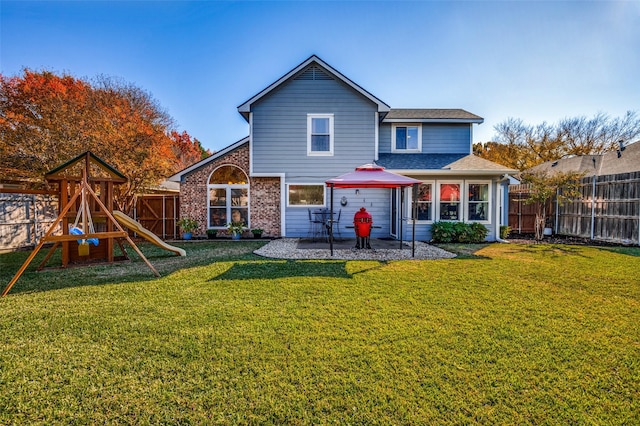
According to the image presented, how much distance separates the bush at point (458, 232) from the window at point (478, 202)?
0.43 meters

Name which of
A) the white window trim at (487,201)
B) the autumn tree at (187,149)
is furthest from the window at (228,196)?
the autumn tree at (187,149)

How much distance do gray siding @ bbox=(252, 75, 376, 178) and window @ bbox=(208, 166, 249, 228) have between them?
1.05 meters

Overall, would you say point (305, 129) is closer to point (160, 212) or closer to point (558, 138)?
point (160, 212)

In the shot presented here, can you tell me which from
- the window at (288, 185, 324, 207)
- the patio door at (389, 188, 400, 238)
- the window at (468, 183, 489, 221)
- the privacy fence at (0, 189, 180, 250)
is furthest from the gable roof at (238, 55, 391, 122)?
the privacy fence at (0, 189, 180, 250)

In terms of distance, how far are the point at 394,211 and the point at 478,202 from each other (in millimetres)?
3251

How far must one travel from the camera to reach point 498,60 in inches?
428

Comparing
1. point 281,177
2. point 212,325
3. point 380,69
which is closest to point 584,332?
point 212,325

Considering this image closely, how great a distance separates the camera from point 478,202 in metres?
11.8

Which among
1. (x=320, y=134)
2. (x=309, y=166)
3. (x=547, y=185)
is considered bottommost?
(x=547, y=185)

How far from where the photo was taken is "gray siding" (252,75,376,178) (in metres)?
12.3

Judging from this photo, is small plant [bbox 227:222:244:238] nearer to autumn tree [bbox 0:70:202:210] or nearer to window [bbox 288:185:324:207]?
window [bbox 288:185:324:207]

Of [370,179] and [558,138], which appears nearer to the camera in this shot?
[370,179]

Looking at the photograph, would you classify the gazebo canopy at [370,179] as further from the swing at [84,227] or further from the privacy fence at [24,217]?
the privacy fence at [24,217]

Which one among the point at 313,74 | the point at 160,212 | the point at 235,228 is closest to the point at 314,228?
the point at 235,228
